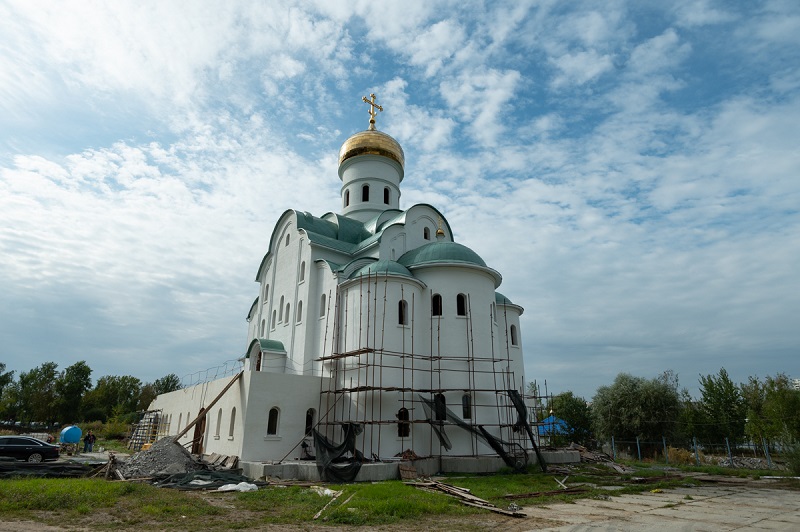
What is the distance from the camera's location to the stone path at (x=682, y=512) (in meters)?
8.13

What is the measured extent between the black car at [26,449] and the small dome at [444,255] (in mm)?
14931

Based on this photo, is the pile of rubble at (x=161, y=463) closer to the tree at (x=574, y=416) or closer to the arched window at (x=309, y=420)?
the arched window at (x=309, y=420)

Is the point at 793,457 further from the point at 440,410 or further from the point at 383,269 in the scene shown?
the point at 383,269

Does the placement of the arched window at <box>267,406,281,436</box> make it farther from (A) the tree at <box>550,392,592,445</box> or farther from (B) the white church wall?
(A) the tree at <box>550,392,592,445</box>

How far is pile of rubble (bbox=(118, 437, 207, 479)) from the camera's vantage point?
13.9 m

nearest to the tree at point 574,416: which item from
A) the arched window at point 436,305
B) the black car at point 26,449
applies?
the arched window at point 436,305

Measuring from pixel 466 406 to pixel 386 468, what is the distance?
14.4 ft

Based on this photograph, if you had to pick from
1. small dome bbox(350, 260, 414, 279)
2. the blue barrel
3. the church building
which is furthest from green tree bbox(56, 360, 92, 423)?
small dome bbox(350, 260, 414, 279)

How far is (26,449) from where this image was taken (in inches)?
683

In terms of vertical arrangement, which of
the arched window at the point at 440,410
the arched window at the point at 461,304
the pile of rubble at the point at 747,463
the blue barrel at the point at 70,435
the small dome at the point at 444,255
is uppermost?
the small dome at the point at 444,255

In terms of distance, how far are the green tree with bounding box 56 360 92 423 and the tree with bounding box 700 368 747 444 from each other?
52.2 meters

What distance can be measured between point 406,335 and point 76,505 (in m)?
10.8

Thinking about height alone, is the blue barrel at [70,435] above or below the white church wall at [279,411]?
below

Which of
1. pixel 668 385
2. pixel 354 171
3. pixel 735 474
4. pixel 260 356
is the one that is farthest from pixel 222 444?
pixel 668 385
